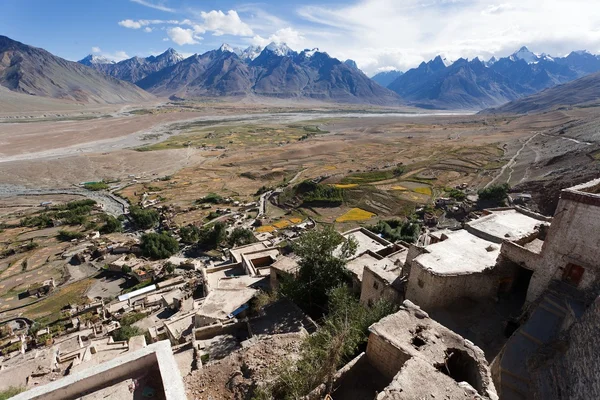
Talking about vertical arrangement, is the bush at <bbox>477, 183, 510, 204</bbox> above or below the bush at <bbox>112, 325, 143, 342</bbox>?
above

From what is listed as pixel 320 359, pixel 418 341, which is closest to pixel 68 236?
pixel 320 359

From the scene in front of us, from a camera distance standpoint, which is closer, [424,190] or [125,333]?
[125,333]

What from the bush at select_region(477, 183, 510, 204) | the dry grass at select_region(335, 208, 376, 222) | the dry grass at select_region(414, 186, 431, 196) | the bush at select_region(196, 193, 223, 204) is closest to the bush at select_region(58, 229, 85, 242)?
the bush at select_region(196, 193, 223, 204)

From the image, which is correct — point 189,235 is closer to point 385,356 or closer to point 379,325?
point 379,325

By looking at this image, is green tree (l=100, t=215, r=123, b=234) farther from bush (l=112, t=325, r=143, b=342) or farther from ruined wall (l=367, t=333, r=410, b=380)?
ruined wall (l=367, t=333, r=410, b=380)

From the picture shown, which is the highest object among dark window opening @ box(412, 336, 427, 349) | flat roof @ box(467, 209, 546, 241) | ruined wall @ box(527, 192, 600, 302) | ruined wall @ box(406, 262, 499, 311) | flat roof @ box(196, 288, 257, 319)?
ruined wall @ box(527, 192, 600, 302)

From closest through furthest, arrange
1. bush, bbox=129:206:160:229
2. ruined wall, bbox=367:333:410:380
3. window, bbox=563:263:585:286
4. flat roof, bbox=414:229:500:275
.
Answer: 1. ruined wall, bbox=367:333:410:380
2. window, bbox=563:263:585:286
3. flat roof, bbox=414:229:500:275
4. bush, bbox=129:206:160:229
